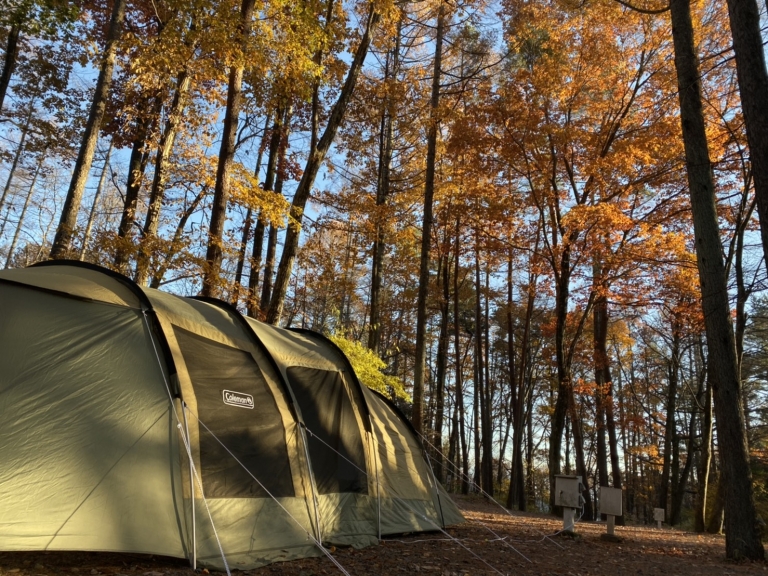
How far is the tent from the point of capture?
3439 mm

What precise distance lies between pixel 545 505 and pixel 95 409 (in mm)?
33157

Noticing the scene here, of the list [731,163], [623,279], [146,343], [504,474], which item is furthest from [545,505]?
[146,343]

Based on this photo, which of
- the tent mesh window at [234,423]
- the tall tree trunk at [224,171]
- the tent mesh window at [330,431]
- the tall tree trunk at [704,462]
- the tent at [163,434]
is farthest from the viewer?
the tall tree trunk at [704,462]

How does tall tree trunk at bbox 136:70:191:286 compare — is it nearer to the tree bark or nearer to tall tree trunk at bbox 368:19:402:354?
the tree bark

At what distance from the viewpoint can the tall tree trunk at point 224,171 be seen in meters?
8.31

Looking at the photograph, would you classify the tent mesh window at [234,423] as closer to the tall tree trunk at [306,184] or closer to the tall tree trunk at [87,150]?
the tall tree trunk at [306,184]

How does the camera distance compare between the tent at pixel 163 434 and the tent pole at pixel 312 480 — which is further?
the tent pole at pixel 312 480

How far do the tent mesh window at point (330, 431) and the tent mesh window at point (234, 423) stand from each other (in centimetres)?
44

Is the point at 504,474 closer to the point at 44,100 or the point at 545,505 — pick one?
the point at 545,505

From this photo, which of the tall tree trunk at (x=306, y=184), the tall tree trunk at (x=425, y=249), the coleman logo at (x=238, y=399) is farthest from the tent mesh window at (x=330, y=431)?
the tall tree trunk at (x=425, y=249)

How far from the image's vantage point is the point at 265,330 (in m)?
5.51

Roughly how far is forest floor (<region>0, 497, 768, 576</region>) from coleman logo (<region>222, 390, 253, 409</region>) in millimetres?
1288

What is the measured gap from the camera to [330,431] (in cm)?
550

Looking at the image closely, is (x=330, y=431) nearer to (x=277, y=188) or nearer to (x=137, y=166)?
(x=137, y=166)
